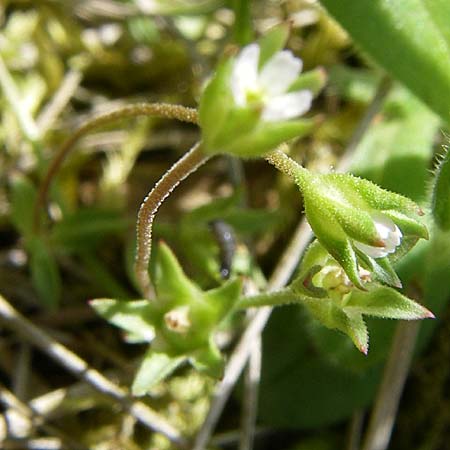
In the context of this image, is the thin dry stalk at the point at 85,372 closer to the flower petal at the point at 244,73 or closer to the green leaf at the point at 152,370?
the green leaf at the point at 152,370

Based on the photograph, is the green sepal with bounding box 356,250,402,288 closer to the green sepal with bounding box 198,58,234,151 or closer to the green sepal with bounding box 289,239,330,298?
the green sepal with bounding box 289,239,330,298

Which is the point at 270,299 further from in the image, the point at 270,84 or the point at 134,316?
the point at 270,84

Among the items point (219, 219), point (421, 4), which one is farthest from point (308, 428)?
point (421, 4)

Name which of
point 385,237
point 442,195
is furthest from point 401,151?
point 385,237

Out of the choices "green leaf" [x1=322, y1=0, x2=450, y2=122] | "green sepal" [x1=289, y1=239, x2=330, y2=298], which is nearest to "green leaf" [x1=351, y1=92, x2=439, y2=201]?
"green leaf" [x1=322, y1=0, x2=450, y2=122]

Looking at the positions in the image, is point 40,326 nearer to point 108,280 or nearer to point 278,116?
point 108,280


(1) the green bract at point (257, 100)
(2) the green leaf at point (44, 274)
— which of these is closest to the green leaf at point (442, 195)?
(1) the green bract at point (257, 100)

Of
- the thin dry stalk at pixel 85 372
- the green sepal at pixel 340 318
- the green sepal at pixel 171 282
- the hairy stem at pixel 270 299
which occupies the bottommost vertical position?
the thin dry stalk at pixel 85 372
